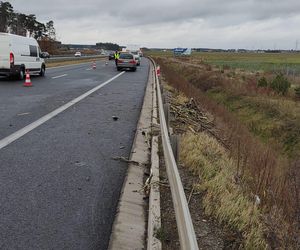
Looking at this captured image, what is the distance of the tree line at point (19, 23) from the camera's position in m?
97.9

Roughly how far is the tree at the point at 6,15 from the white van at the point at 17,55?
77919mm

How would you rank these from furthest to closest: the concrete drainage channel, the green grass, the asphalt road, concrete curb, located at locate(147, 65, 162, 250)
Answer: the green grass
the asphalt road
concrete curb, located at locate(147, 65, 162, 250)
the concrete drainage channel

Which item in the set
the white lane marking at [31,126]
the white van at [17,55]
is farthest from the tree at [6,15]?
the white lane marking at [31,126]

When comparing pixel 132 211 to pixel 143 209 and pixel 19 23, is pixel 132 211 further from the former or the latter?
pixel 19 23

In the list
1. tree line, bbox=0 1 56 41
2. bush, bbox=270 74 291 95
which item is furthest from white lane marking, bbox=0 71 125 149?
tree line, bbox=0 1 56 41

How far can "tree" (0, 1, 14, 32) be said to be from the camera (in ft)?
316

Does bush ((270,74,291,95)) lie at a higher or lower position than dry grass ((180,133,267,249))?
lower

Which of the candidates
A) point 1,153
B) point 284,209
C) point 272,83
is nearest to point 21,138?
point 1,153

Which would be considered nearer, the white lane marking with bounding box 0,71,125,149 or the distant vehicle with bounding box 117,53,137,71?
the white lane marking with bounding box 0,71,125,149

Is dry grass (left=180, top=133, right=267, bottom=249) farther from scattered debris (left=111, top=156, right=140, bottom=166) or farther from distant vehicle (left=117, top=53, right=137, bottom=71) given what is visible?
distant vehicle (left=117, top=53, right=137, bottom=71)

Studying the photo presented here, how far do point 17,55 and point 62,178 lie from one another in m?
16.6

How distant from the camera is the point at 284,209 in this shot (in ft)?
17.0

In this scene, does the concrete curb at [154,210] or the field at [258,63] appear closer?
the concrete curb at [154,210]

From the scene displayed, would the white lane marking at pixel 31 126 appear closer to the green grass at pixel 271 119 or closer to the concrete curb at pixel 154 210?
the concrete curb at pixel 154 210
